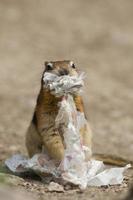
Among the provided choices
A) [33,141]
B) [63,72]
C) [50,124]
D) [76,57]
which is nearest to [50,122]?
[50,124]

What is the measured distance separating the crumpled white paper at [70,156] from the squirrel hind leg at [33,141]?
11 centimetres

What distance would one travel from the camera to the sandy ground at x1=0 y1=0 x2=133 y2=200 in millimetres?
10078

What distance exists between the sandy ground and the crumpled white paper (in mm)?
180

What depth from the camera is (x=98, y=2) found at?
1936 centimetres

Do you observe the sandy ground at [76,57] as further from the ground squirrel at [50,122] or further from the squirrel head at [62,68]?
the squirrel head at [62,68]

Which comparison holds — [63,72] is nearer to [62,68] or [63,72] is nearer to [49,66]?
[62,68]

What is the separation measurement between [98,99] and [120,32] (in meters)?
4.87

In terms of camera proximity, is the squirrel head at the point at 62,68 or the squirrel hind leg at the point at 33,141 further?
the squirrel hind leg at the point at 33,141

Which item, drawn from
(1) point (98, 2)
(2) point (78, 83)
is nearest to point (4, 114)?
(2) point (78, 83)

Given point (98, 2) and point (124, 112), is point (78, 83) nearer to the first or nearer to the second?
point (124, 112)

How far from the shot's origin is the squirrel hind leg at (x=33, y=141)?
21.1ft

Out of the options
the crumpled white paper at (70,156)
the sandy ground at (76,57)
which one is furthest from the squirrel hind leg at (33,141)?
the sandy ground at (76,57)

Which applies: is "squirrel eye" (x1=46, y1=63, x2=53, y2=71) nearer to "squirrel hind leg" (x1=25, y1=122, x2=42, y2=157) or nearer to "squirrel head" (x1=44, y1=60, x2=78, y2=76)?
"squirrel head" (x1=44, y1=60, x2=78, y2=76)

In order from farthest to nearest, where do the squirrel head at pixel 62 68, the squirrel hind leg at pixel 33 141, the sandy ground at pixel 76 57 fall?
the sandy ground at pixel 76 57 → the squirrel hind leg at pixel 33 141 → the squirrel head at pixel 62 68
